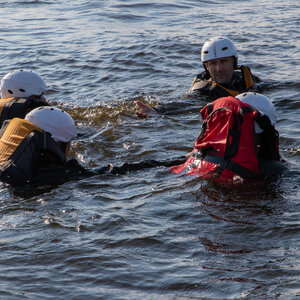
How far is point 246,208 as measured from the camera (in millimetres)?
6430

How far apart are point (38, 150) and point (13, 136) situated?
370 millimetres

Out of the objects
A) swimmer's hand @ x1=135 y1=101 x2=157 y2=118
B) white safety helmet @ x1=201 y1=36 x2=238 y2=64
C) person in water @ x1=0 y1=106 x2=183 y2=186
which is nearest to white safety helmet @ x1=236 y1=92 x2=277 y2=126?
person in water @ x1=0 y1=106 x2=183 y2=186

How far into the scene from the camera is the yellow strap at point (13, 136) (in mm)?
6777

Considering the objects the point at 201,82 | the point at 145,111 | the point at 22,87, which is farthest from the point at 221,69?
the point at 22,87

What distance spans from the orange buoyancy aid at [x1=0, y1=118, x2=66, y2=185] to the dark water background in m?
0.24

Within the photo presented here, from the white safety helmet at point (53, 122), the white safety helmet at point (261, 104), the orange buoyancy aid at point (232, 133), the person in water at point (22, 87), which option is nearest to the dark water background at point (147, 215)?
the orange buoyancy aid at point (232, 133)

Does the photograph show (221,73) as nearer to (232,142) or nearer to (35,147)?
(232,142)

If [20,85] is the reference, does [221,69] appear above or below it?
below

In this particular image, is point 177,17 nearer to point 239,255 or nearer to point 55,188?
point 55,188

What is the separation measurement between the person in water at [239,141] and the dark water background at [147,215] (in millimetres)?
233

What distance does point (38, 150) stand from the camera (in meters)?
6.75

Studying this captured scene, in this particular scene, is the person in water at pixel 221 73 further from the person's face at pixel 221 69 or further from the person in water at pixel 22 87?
the person in water at pixel 22 87

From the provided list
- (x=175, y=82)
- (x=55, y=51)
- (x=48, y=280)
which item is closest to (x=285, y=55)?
(x=175, y=82)

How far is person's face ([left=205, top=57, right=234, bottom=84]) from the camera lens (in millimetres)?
10586
